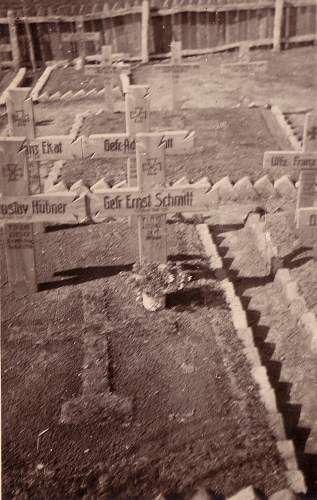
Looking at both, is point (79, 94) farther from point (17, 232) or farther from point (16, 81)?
point (17, 232)

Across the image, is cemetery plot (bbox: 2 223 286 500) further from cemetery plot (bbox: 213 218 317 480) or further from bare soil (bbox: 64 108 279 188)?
bare soil (bbox: 64 108 279 188)

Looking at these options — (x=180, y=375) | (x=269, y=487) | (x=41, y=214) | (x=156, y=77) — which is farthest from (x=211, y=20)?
(x=269, y=487)

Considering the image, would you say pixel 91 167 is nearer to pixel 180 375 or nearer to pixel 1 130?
pixel 1 130

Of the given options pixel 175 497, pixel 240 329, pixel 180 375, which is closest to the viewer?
pixel 175 497

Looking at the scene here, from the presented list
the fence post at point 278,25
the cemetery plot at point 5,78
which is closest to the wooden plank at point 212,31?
the fence post at point 278,25

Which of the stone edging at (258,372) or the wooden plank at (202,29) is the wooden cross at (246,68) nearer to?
the wooden plank at (202,29)

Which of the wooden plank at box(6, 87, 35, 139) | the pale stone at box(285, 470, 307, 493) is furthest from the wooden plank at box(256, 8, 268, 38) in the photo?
the pale stone at box(285, 470, 307, 493)
